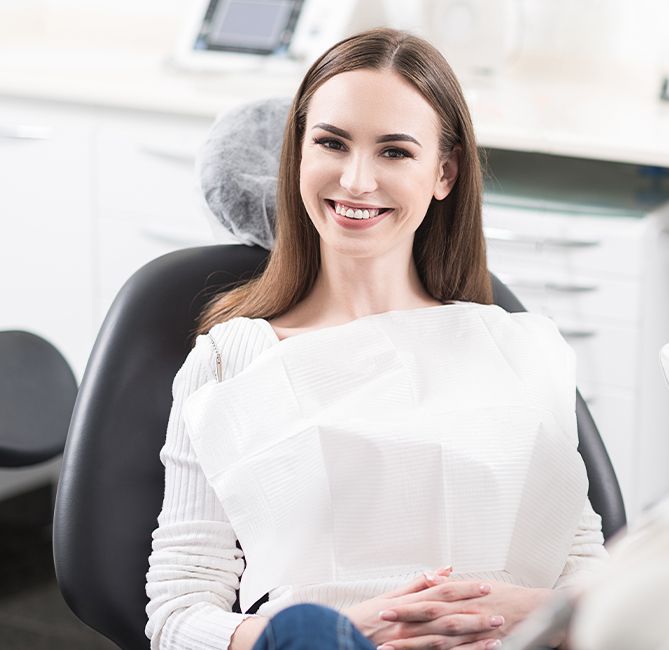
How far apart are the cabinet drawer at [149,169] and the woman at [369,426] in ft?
4.11

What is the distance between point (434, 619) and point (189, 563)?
0.27 metres

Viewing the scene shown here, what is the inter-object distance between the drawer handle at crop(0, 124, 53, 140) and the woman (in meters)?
1.50

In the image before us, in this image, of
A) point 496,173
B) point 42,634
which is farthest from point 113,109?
point 42,634

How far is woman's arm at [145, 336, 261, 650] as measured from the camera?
1.34m

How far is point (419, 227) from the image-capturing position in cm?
162

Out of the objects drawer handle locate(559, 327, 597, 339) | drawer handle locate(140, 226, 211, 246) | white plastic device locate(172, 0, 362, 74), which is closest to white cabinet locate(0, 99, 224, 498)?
drawer handle locate(140, 226, 211, 246)

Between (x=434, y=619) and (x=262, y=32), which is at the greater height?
(x=262, y=32)

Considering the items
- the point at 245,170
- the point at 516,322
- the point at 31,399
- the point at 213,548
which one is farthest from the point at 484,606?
the point at 31,399

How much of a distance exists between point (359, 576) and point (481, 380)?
0.89 feet

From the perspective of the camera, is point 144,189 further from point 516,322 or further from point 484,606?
point 484,606

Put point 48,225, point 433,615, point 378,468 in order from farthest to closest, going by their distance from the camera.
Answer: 1. point 48,225
2. point 378,468
3. point 433,615

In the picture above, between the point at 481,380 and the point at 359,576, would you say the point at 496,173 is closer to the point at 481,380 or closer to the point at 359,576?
the point at 481,380

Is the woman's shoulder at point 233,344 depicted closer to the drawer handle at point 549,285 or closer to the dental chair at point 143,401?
the dental chair at point 143,401

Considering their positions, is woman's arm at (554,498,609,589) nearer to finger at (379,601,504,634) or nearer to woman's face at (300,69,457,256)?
finger at (379,601,504,634)
